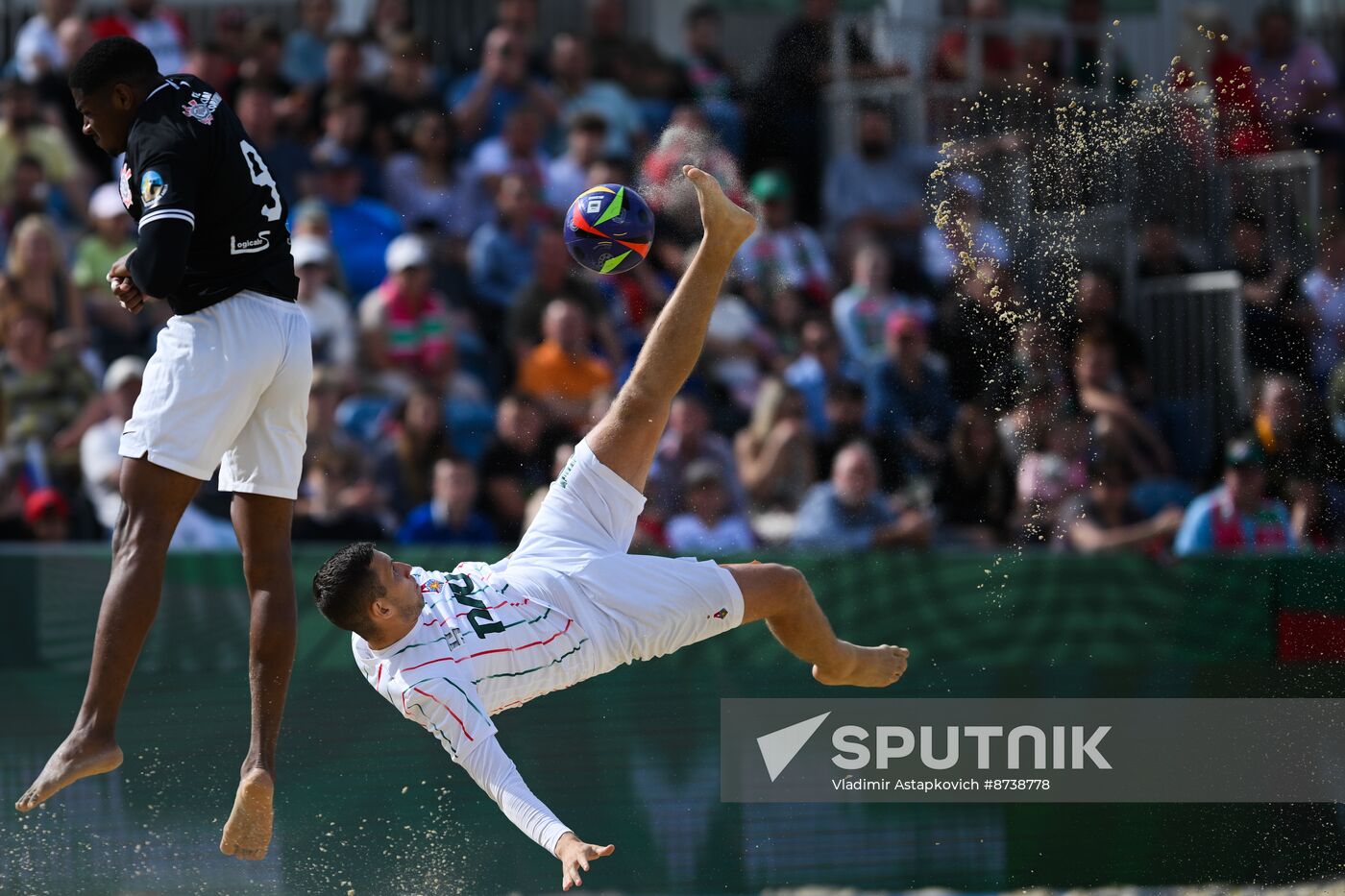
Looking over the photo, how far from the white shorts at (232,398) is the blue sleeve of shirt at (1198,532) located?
451cm

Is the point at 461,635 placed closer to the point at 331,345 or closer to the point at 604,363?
the point at 604,363

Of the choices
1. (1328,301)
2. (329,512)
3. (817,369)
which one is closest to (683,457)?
(817,369)

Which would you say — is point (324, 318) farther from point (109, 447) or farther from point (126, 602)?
point (126, 602)

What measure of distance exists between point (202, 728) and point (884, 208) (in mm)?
4889

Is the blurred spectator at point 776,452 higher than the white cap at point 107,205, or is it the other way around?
the white cap at point 107,205

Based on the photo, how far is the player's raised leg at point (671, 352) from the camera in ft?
19.5

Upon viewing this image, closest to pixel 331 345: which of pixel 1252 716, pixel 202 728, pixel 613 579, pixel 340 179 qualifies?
pixel 340 179

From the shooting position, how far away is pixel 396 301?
9.66 metres

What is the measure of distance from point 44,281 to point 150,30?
7.69 feet

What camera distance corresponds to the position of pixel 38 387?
9.29 metres

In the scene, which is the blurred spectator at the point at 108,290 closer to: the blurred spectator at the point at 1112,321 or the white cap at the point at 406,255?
the white cap at the point at 406,255

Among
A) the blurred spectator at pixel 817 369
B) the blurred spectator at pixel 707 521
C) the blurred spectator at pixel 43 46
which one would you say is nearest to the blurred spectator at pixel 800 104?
the blurred spectator at pixel 817 369

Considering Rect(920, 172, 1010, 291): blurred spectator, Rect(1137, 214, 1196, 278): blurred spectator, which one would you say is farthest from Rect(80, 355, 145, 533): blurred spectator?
Rect(1137, 214, 1196, 278): blurred spectator

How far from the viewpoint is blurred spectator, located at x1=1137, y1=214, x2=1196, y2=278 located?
9.42 meters
